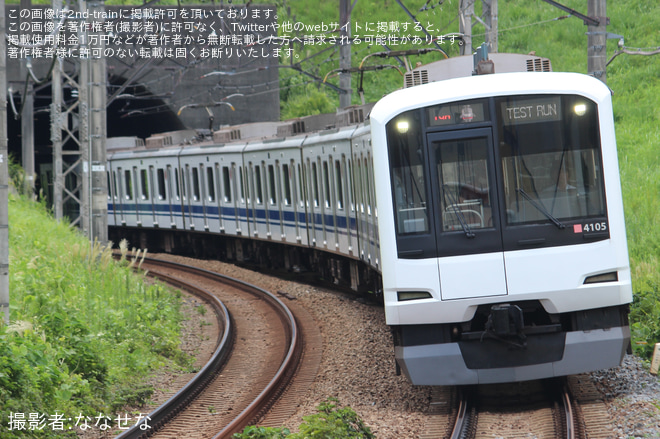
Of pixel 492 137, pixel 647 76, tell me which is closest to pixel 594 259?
→ pixel 492 137

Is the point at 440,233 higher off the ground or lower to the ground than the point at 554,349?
higher

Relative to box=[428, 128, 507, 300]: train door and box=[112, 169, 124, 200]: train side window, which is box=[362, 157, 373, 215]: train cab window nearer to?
box=[428, 128, 507, 300]: train door

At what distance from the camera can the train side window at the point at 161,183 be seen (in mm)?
26094

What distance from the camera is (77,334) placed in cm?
1007

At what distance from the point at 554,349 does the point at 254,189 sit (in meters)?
13.5

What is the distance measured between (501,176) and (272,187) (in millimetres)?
12160

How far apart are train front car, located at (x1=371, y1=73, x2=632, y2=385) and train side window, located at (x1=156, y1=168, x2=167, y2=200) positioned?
1864cm

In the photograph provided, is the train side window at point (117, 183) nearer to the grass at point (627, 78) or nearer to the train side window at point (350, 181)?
the grass at point (627, 78)

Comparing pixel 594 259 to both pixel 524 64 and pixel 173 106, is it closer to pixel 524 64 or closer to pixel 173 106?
pixel 524 64

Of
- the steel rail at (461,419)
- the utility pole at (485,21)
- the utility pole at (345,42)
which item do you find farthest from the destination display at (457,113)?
the utility pole at (345,42)

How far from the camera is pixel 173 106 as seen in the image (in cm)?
3616

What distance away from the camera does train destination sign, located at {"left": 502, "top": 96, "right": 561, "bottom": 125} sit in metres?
7.98

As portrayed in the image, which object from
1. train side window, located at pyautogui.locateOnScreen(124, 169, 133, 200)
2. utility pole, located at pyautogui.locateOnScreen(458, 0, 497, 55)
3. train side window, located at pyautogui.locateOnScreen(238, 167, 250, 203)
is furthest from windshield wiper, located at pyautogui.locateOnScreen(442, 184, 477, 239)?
train side window, located at pyautogui.locateOnScreen(124, 169, 133, 200)

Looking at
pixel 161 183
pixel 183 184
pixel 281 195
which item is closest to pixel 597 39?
pixel 281 195
